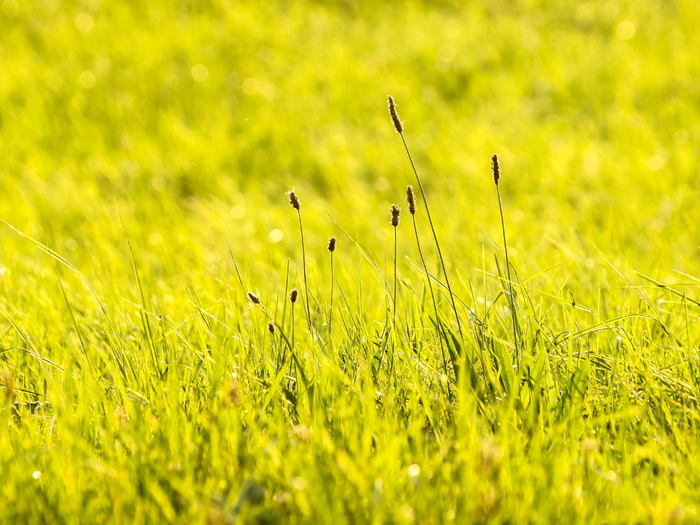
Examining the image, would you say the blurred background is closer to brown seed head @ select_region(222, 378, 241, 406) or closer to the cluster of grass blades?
the cluster of grass blades

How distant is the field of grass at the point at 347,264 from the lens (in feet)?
5.41

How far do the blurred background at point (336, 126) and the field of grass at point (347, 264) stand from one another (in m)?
0.03

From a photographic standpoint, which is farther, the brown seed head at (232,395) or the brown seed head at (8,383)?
the brown seed head at (8,383)

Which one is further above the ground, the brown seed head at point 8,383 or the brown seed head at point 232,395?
the brown seed head at point 8,383

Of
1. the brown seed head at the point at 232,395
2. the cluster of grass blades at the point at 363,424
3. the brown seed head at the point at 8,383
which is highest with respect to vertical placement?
the brown seed head at the point at 8,383

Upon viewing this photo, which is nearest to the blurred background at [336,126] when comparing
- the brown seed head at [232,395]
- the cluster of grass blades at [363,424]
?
the cluster of grass blades at [363,424]

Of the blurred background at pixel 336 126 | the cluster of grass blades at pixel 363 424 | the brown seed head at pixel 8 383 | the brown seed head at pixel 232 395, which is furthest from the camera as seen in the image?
the blurred background at pixel 336 126

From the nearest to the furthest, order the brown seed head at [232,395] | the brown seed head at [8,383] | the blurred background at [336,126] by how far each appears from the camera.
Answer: the brown seed head at [232,395]
the brown seed head at [8,383]
the blurred background at [336,126]

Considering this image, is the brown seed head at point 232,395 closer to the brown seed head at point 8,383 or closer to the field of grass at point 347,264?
the field of grass at point 347,264

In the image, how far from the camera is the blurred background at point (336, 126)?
473cm

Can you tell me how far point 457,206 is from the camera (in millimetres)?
5109

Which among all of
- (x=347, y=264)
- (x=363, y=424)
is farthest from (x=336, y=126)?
(x=363, y=424)

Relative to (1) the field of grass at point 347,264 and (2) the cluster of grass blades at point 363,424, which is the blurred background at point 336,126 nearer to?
(1) the field of grass at point 347,264

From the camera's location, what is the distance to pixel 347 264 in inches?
149
